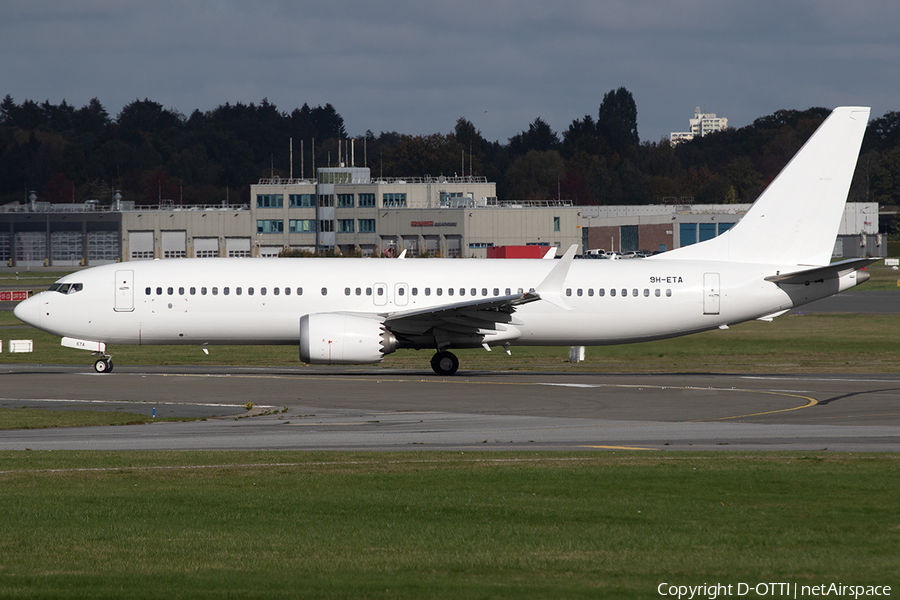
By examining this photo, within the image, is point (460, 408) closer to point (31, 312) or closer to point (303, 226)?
point (31, 312)

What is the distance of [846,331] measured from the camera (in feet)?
167

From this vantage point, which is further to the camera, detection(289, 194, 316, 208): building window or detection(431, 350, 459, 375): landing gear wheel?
detection(289, 194, 316, 208): building window

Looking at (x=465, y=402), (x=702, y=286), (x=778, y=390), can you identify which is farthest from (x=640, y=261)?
(x=465, y=402)

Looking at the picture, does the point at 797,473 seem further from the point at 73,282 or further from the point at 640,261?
the point at 73,282

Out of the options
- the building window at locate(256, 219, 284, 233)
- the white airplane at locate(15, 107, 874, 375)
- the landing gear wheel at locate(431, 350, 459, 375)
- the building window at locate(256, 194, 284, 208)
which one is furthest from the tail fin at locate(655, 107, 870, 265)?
the building window at locate(256, 194, 284, 208)

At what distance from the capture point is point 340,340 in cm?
3281

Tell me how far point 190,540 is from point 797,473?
10077 mm

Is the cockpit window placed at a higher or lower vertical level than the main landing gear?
higher

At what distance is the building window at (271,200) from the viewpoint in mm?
150750

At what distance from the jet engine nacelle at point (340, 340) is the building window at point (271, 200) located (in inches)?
4725

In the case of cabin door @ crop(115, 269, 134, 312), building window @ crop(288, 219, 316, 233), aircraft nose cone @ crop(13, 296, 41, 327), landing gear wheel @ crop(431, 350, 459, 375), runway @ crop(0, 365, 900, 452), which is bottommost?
runway @ crop(0, 365, 900, 452)

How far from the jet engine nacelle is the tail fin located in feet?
43.0

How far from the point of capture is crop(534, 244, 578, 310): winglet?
3338 centimetres

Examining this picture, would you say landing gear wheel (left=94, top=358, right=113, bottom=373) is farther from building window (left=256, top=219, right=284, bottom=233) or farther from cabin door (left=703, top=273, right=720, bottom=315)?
building window (left=256, top=219, right=284, bottom=233)
